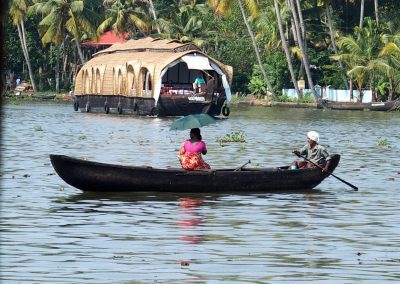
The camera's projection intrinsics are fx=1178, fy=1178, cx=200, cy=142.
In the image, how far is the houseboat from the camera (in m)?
56.2

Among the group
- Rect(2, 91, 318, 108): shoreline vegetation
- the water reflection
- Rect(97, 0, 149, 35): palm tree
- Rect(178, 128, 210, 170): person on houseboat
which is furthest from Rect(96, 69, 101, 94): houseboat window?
the water reflection

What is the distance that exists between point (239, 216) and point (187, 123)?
3.45 meters

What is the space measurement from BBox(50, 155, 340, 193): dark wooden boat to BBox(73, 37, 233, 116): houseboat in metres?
34.7

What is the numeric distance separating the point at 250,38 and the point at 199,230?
70693mm

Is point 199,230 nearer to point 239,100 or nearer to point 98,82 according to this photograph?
point 98,82

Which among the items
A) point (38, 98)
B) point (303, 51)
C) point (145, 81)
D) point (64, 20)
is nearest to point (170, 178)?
point (145, 81)

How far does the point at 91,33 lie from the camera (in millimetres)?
83750

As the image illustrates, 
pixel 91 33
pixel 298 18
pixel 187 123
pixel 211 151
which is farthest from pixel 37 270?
pixel 91 33

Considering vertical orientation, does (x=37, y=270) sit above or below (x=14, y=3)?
below

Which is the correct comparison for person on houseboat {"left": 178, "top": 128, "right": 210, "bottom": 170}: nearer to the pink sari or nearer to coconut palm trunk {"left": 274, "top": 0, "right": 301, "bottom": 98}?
the pink sari

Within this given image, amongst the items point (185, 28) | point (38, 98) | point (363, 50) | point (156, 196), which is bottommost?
point (38, 98)

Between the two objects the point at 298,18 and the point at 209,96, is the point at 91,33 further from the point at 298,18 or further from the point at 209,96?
the point at 209,96

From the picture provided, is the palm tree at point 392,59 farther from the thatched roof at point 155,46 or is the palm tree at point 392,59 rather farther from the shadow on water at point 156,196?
the shadow on water at point 156,196

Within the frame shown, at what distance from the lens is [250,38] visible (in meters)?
85.9
